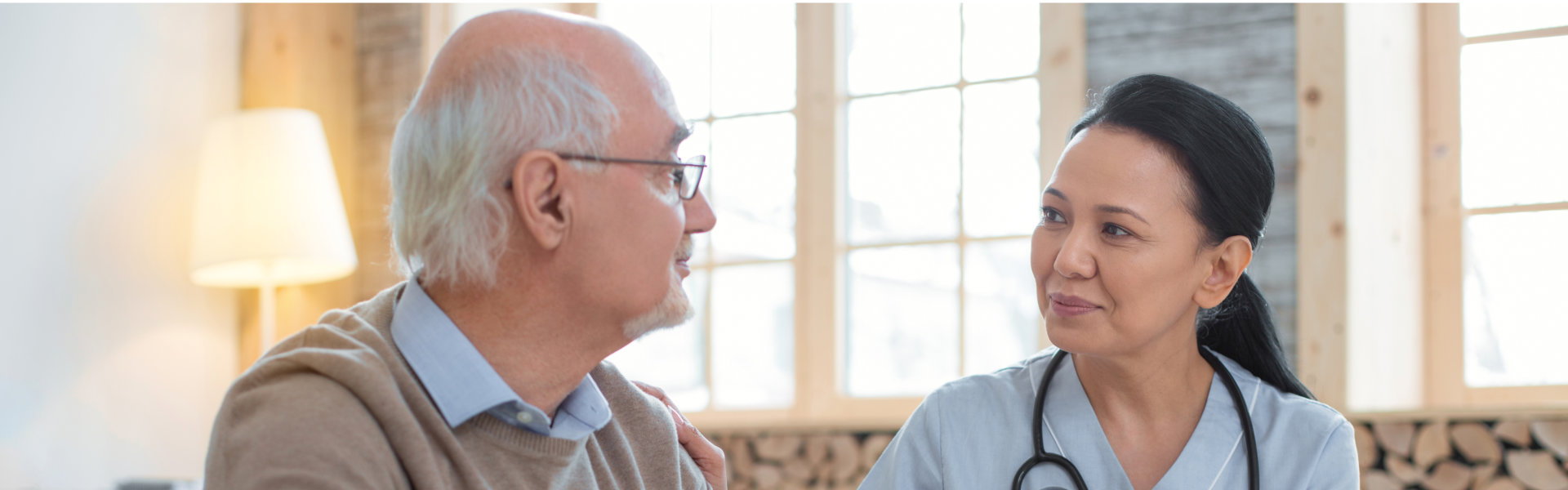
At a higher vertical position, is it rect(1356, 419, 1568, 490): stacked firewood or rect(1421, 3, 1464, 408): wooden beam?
rect(1421, 3, 1464, 408): wooden beam

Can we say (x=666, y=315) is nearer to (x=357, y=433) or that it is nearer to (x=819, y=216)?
(x=357, y=433)

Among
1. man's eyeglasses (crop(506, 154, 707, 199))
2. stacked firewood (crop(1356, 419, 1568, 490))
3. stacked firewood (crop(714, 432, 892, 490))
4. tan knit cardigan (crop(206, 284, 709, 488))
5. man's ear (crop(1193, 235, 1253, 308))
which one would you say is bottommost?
stacked firewood (crop(714, 432, 892, 490))

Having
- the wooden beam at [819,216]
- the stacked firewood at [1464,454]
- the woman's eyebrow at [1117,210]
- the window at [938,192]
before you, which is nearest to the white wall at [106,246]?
the wooden beam at [819,216]

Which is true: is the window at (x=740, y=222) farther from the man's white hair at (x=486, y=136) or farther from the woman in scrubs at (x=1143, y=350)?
the man's white hair at (x=486, y=136)

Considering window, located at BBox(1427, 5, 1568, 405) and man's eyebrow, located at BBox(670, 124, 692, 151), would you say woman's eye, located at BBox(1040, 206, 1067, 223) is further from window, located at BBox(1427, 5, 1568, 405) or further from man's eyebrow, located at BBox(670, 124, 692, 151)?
window, located at BBox(1427, 5, 1568, 405)

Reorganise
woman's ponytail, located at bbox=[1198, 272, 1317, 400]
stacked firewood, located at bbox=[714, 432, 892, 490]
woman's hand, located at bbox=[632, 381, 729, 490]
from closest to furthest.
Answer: woman's hand, located at bbox=[632, 381, 729, 490]
woman's ponytail, located at bbox=[1198, 272, 1317, 400]
stacked firewood, located at bbox=[714, 432, 892, 490]

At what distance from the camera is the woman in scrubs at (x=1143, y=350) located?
1.51 m

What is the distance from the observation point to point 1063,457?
5.15ft

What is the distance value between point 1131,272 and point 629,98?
67 centimetres

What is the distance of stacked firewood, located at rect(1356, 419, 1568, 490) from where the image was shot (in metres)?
2.39

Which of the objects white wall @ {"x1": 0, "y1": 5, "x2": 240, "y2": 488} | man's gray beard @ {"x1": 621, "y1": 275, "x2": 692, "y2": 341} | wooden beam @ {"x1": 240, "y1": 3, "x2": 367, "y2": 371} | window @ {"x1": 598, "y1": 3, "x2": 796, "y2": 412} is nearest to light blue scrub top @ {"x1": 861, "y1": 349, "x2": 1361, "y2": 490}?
man's gray beard @ {"x1": 621, "y1": 275, "x2": 692, "y2": 341}

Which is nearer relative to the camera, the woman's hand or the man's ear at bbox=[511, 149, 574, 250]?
the man's ear at bbox=[511, 149, 574, 250]

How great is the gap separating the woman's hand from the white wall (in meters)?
2.56

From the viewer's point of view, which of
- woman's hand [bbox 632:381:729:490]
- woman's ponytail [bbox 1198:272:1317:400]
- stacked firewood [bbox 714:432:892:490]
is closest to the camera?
woman's hand [bbox 632:381:729:490]
